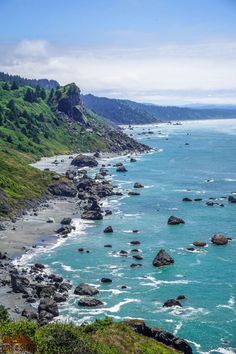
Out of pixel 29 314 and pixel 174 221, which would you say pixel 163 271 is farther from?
pixel 174 221

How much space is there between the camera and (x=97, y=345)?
7094 cm

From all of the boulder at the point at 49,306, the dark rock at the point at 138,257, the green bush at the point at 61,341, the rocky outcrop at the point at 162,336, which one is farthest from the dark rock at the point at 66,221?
the green bush at the point at 61,341

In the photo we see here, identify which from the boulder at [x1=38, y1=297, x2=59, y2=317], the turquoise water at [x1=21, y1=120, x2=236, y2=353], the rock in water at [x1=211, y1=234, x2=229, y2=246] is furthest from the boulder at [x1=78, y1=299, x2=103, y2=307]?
the rock in water at [x1=211, y1=234, x2=229, y2=246]

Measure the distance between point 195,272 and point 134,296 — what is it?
19299 millimetres

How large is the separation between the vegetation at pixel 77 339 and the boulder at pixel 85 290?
72.8 feet

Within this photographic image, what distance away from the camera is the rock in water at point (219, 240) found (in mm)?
135875

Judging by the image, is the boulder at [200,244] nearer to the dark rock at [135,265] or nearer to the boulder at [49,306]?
the dark rock at [135,265]

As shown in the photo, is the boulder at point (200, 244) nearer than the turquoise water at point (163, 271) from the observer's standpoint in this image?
No

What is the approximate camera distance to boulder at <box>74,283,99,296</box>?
339 ft

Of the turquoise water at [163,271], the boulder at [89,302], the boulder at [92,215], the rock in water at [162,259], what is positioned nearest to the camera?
the turquoise water at [163,271]

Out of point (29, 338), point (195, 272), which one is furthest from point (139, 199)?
point (29, 338)

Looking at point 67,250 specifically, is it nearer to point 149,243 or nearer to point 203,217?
point 149,243

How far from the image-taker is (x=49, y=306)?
94438mm

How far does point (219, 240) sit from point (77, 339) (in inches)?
3021
